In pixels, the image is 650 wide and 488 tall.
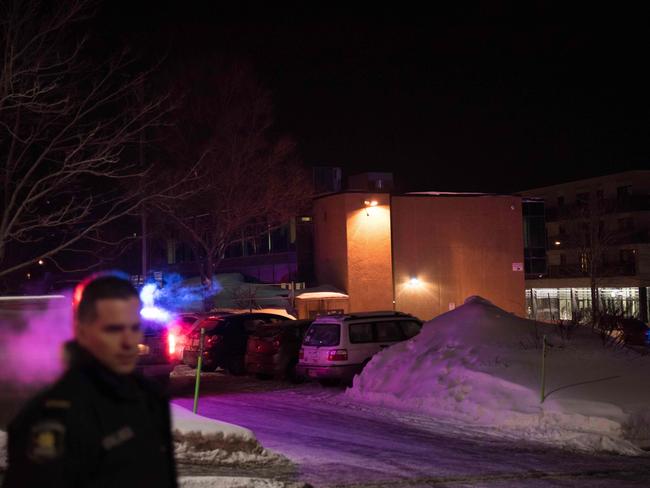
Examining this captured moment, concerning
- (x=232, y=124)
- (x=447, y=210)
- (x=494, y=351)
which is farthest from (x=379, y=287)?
(x=494, y=351)

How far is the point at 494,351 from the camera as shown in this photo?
17219 mm

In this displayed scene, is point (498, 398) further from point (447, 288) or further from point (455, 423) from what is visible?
point (447, 288)

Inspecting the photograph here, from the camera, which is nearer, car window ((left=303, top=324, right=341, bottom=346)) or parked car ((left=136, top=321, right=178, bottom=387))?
parked car ((left=136, top=321, right=178, bottom=387))

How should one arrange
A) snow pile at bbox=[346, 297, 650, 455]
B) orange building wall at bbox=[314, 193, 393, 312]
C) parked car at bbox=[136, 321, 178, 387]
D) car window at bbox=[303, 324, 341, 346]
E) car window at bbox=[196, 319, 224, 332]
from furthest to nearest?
orange building wall at bbox=[314, 193, 393, 312] → car window at bbox=[196, 319, 224, 332] → car window at bbox=[303, 324, 341, 346] → parked car at bbox=[136, 321, 178, 387] → snow pile at bbox=[346, 297, 650, 455]

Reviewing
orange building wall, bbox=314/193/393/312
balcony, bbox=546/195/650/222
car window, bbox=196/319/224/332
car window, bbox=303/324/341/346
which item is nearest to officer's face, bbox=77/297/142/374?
car window, bbox=303/324/341/346

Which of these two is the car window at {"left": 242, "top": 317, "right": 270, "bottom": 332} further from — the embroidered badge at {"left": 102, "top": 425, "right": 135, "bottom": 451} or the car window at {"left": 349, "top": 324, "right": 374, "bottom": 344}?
the embroidered badge at {"left": 102, "top": 425, "right": 135, "bottom": 451}

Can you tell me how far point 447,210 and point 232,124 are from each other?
40.3ft

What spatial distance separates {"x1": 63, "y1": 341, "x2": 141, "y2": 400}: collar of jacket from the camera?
108 inches

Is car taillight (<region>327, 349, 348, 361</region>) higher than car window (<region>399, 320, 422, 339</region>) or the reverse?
the reverse

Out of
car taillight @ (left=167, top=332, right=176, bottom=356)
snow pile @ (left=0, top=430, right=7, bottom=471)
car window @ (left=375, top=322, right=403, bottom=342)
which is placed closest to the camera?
snow pile @ (left=0, top=430, right=7, bottom=471)

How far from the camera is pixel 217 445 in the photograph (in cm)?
1075

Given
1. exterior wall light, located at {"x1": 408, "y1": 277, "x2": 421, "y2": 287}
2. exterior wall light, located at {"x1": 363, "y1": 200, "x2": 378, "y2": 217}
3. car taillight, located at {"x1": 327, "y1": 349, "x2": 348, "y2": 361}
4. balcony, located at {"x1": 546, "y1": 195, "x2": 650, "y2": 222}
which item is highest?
balcony, located at {"x1": 546, "y1": 195, "x2": 650, "y2": 222}

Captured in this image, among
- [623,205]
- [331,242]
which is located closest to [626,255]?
[623,205]

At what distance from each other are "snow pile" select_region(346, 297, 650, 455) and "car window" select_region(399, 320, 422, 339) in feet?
4.42
